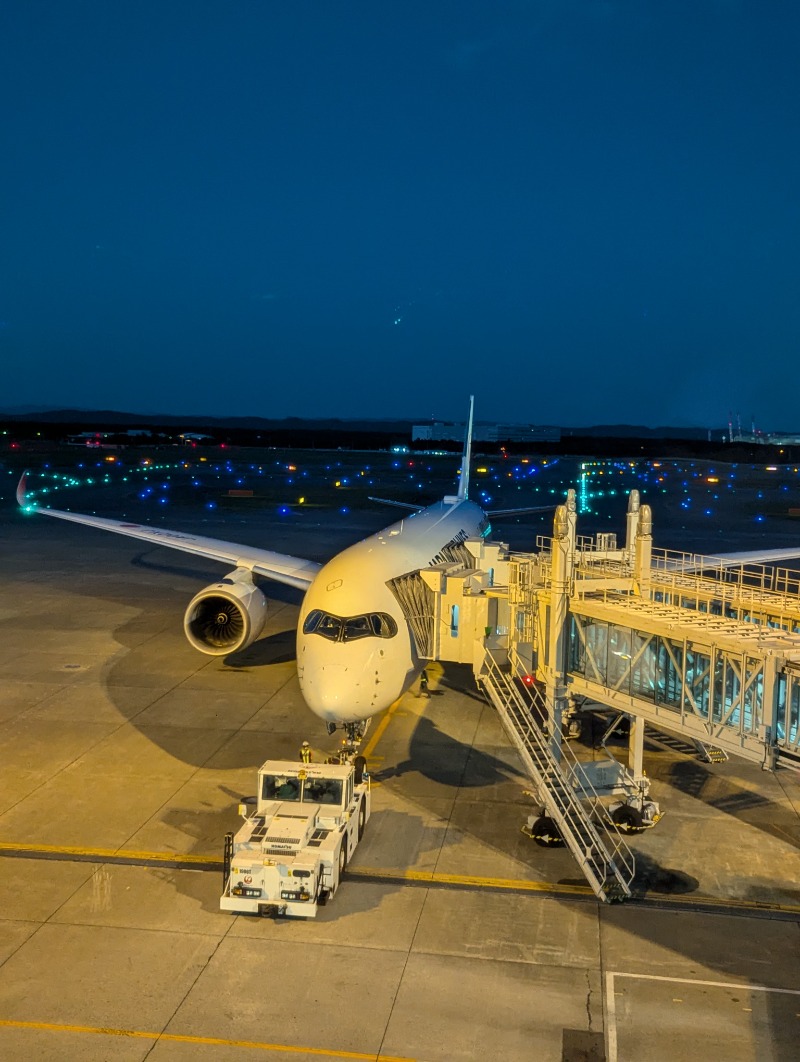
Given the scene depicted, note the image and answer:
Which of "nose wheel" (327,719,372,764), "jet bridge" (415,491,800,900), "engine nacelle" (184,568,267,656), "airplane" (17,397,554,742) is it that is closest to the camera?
"jet bridge" (415,491,800,900)

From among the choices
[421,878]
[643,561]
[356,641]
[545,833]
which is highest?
[643,561]

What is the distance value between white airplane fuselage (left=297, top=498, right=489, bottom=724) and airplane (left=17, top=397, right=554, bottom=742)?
19mm

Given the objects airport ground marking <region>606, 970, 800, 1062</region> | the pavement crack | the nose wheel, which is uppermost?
the nose wheel

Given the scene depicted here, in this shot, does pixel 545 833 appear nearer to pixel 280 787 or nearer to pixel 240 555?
pixel 280 787

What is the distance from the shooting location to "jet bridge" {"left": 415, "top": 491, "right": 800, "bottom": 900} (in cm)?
1366

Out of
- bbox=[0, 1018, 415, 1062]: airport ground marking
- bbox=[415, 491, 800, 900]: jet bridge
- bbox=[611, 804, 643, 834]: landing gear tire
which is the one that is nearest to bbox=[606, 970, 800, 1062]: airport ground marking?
bbox=[415, 491, 800, 900]: jet bridge

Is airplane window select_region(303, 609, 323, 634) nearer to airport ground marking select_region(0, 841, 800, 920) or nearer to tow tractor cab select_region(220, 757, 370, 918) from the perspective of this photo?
tow tractor cab select_region(220, 757, 370, 918)

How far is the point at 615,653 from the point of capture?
16.6m

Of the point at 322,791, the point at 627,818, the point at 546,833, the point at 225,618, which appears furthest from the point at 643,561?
the point at 225,618

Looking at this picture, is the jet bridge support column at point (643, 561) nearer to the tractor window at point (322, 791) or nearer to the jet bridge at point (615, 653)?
the jet bridge at point (615, 653)

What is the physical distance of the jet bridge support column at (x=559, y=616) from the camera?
16.7 m

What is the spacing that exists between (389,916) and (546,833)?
3793mm

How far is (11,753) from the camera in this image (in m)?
21.0

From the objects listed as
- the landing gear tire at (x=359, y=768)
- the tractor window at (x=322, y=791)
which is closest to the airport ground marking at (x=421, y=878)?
the tractor window at (x=322, y=791)
